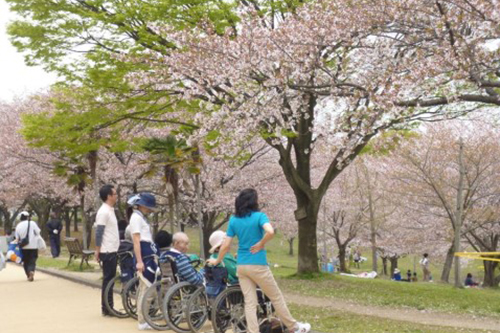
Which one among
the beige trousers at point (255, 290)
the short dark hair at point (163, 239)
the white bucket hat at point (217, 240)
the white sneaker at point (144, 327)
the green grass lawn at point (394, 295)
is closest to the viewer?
the beige trousers at point (255, 290)

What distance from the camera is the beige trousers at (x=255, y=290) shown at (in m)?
6.14

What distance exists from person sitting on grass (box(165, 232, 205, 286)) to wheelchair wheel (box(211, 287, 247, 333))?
87cm

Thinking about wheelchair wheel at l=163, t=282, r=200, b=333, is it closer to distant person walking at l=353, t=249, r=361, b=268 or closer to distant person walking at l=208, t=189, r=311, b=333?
distant person walking at l=208, t=189, r=311, b=333

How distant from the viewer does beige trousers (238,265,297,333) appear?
6135 mm

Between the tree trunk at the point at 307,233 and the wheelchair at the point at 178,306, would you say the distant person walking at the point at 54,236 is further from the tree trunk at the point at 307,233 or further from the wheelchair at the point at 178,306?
the wheelchair at the point at 178,306

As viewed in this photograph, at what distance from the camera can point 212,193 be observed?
1011 inches

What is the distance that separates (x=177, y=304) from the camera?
7359 millimetres

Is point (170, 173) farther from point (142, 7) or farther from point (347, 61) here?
point (347, 61)

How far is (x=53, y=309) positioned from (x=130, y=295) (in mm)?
Result: 1963

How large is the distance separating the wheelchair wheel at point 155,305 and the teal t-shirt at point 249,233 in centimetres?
174

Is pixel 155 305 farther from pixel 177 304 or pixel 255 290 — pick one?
pixel 255 290

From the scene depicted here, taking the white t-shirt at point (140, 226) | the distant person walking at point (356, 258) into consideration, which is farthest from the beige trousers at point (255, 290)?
the distant person walking at point (356, 258)

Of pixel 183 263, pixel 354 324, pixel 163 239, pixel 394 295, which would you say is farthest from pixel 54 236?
pixel 354 324

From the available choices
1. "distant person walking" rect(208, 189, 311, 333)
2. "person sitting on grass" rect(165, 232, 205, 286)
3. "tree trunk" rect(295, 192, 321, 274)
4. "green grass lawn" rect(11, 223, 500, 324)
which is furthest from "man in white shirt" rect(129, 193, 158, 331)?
"tree trunk" rect(295, 192, 321, 274)
